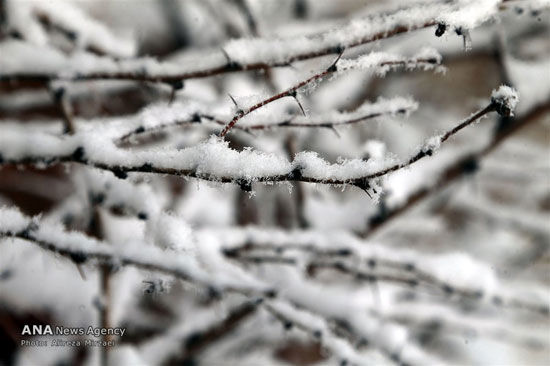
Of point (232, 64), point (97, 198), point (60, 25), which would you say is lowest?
point (97, 198)

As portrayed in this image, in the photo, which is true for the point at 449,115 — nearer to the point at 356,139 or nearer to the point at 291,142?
the point at 356,139

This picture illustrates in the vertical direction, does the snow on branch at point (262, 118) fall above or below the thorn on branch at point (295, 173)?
above

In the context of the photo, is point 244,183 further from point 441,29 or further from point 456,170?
point 456,170

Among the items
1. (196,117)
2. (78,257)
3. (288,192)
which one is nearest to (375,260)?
(288,192)

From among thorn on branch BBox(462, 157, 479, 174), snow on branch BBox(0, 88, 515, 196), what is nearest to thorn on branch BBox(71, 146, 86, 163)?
snow on branch BBox(0, 88, 515, 196)

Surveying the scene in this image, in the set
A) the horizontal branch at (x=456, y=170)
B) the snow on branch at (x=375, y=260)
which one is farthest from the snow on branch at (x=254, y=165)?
the horizontal branch at (x=456, y=170)

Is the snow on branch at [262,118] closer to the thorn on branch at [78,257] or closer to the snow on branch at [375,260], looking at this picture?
the thorn on branch at [78,257]

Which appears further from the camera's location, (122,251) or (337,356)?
(337,356)

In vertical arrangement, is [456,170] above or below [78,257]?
above

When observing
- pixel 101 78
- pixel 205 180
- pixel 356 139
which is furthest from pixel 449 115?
pixel 205 180
